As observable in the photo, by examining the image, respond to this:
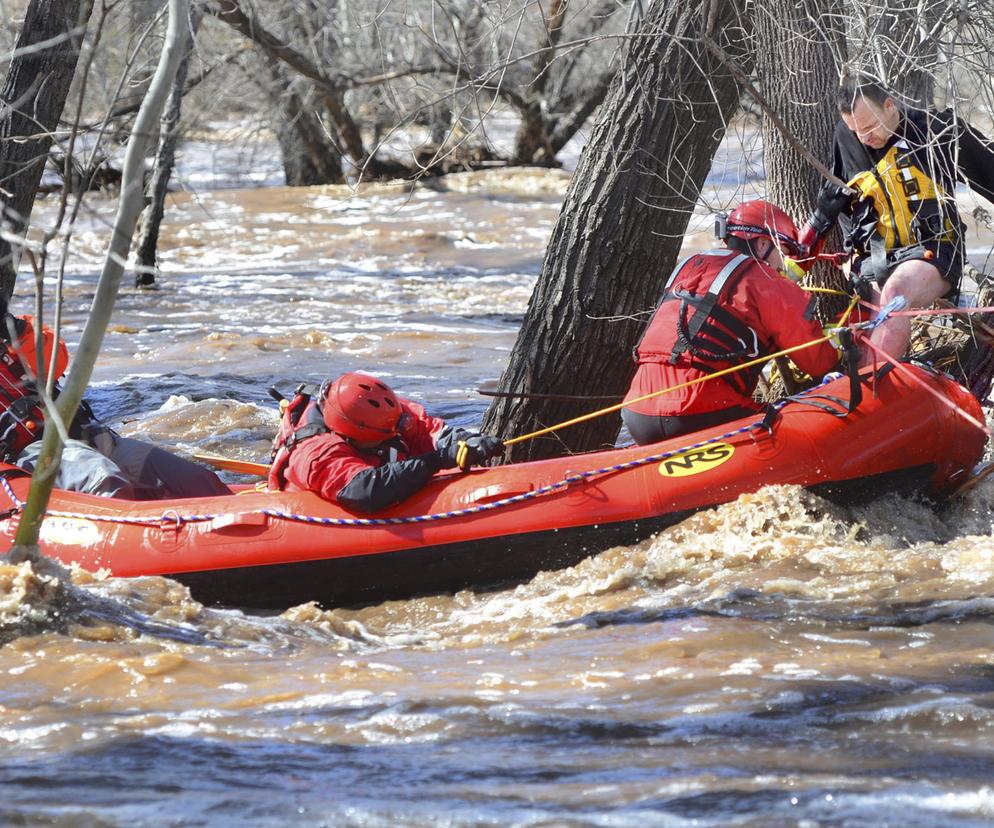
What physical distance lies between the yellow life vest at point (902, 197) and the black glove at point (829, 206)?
3.4 inches

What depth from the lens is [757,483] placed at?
17.4 feet

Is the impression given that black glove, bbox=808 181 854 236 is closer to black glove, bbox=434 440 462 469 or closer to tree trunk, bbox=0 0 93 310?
black glove, bbox=434 440 462 469

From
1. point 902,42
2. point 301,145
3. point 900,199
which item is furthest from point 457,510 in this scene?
point 301,145

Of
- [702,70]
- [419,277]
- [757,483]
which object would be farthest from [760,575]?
[419,277]

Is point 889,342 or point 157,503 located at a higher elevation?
point 889,342

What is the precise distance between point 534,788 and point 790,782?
2.03 feet

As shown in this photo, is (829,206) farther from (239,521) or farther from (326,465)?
(239,521)

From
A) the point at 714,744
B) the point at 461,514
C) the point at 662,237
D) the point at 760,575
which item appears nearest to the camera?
the point at 714,744

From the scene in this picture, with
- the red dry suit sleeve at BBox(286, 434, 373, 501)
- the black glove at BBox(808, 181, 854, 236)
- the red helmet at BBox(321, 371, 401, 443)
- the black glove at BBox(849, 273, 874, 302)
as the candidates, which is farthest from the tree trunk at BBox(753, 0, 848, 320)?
the red dry suit sleeve at BBox(286, 434, 373, 501)

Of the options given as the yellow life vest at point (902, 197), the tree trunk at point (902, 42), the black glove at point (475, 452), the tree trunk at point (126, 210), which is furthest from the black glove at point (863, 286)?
the tree trunk at point (126, 210)

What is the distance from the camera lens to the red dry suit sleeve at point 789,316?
545 cm

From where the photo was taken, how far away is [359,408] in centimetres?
543

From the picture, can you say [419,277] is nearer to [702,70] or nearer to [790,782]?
[702,70]

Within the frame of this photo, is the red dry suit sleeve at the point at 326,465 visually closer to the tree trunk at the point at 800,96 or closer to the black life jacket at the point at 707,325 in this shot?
the black life jacket at the point at 707,325
